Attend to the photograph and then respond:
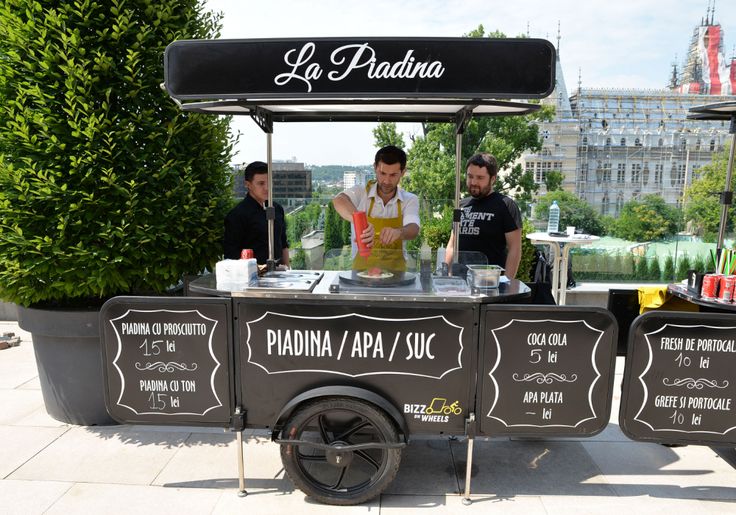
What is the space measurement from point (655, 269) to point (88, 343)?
9.07 metres

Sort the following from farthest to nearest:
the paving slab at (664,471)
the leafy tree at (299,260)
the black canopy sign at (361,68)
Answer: the leafy tree at (299,260) < the paving slab at (664,471) < the black canopy sign at (361,68)

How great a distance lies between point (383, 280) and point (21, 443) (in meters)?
2.91

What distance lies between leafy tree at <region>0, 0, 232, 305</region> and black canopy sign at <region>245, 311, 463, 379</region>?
1.25m

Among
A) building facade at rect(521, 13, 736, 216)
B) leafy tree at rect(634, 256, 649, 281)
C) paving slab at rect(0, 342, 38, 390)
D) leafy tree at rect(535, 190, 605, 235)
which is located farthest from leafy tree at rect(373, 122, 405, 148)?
building facade at rect(521, 13, 736, 216)

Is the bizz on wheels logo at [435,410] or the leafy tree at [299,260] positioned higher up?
the leafy tree at [299,260]

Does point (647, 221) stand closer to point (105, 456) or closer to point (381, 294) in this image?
point (381, 294)

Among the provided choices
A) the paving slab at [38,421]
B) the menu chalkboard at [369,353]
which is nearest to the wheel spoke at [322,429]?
the menu chalkboard at [369,353]

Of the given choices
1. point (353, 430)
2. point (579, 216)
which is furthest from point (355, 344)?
point (579, 216)

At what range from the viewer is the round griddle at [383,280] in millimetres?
3113

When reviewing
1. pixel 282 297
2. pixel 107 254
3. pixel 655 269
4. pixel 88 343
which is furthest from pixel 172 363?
pixel 655 269

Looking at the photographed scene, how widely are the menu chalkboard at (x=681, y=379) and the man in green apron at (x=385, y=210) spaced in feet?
4.93

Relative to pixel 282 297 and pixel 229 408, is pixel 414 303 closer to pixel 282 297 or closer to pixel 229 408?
pixel 282 297

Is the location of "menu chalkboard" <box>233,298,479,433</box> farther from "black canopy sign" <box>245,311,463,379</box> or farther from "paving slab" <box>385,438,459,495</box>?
"paving slab" <box>385,438,459,495</box>

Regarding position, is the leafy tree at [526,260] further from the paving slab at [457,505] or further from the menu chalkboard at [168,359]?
the menu chalkboard at [168,359]
